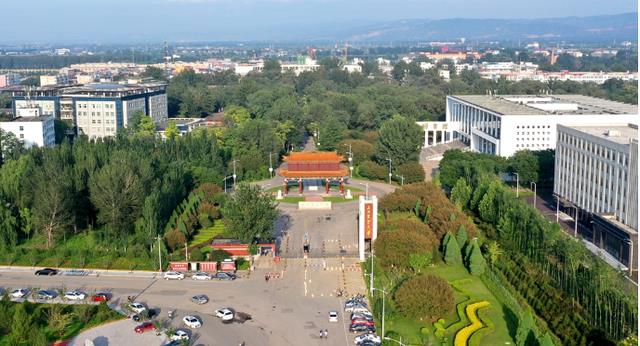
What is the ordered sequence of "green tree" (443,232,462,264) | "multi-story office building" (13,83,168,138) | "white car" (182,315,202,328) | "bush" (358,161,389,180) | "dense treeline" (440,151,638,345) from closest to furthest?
"dense treeline" (440,151,638,345) → "white car" (182,315,202,328) → "green tree" (443,232,462,264) → "bush" (358,161,389,180) → "multi-story office building" (13,83,168,138)

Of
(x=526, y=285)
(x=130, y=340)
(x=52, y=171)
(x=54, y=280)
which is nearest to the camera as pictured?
(x=130, y=340)

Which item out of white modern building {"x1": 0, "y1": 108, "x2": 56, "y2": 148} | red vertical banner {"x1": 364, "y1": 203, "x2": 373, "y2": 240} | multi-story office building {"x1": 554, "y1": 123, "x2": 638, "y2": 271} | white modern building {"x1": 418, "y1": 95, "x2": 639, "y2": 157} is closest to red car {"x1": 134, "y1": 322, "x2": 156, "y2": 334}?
red vertical banner {"x1": 364, "y1": 203, "x2": 373, "y2": 240}

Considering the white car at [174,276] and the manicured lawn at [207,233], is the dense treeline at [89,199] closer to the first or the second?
the manicured lawn at [207,233]

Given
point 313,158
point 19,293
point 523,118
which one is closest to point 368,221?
point 313,158

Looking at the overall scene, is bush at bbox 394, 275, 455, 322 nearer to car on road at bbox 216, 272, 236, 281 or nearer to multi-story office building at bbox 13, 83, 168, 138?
car on road at bbox 216, 272, 236, 281

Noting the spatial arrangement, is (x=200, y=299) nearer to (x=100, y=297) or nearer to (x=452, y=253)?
(x=100, y=297)

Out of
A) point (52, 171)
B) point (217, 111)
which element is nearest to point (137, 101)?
point (217, 111)

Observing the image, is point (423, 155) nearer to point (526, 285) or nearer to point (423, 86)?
point (526, 285)
